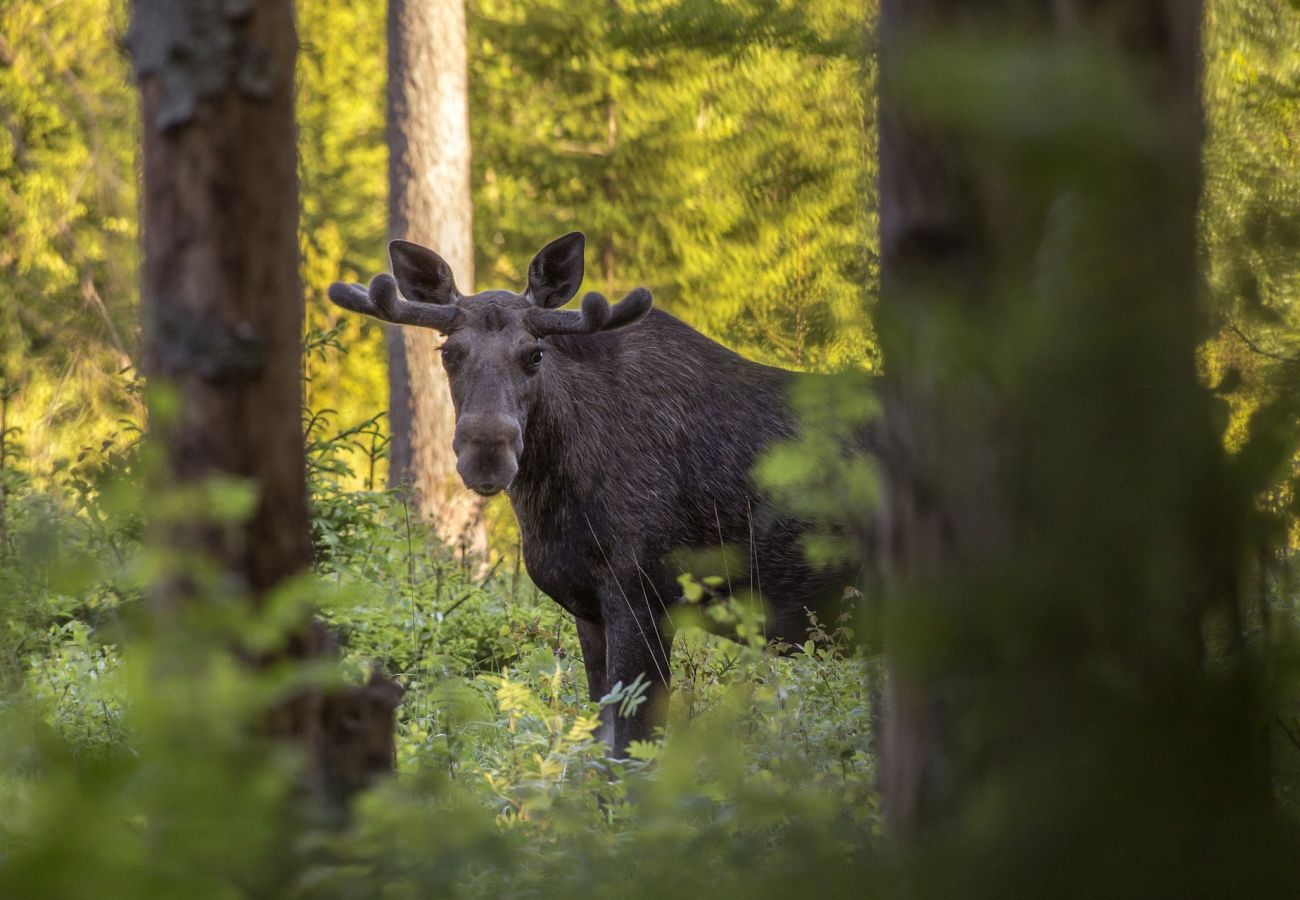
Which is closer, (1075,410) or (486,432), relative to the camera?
(1075,410)

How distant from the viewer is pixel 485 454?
6.40 metres

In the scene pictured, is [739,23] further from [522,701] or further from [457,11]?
[457,11]

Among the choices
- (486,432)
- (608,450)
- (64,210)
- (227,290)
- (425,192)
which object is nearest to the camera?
(227,290)

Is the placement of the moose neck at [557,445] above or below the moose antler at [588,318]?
below

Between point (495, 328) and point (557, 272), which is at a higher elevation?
point (557, 272)

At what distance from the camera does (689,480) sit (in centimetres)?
714

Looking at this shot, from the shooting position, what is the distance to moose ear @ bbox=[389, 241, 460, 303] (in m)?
7.39

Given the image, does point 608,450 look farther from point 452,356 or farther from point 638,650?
point 638,650

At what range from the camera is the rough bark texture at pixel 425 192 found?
13.9m

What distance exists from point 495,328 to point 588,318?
0.49 metres

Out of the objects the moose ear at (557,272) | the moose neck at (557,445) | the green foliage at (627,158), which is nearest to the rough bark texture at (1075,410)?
the moose neck at (557,445)

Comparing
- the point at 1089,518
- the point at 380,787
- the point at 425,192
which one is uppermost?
the point at 425,192

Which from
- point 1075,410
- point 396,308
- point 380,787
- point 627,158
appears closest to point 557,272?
point 396,308

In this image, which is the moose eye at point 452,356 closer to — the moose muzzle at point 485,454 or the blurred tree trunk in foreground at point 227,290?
the moose muzzle at point 485,454
